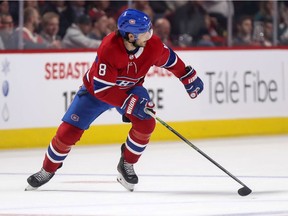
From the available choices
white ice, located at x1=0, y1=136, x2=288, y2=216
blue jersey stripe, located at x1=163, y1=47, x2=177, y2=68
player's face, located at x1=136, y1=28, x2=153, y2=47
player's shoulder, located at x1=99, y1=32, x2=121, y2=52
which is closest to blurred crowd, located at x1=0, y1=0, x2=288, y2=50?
white ice, located at x1=0, y1=136, x2=288, y2=216

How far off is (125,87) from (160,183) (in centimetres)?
86

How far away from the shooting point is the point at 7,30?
10.2m

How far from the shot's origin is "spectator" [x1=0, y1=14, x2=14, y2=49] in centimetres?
1018

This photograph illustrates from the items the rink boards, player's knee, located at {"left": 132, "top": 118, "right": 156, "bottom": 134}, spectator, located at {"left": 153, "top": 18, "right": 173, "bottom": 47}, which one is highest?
player's knee, located at {"left": 132, "top": 118, "right": 156, "bottom": 134}

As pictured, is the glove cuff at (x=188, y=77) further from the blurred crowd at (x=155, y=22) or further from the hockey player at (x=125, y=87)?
the blurred crowd at (x=155, y=22)

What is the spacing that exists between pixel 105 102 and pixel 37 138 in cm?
334

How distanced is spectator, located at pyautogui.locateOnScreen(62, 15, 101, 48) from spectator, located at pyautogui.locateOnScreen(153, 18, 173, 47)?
76cm

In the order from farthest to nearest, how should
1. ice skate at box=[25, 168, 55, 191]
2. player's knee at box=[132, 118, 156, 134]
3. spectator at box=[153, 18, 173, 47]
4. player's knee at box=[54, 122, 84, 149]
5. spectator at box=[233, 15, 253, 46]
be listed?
spectator at box=[233, 15, 253, 46] → spectator at box=[153, 18, 173, 47] → ice skate at box=[25, 168, 55, 191] → player's knee at box=[54, 122, 84, 149] → player's knee at box=[132, 118, 156, 134]

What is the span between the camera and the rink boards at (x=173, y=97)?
10219 millimetres

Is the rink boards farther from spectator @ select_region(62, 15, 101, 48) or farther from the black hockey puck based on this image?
the black hockey puck

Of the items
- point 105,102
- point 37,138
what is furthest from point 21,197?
point 37,138

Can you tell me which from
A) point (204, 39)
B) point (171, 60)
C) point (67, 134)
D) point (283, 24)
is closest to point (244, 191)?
point (171, 60)

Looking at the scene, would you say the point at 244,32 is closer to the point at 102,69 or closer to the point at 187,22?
the point at 187,22

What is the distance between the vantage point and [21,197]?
6883mm
